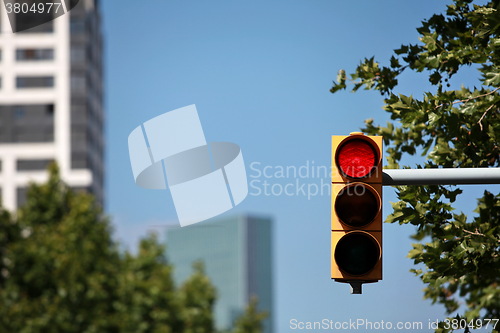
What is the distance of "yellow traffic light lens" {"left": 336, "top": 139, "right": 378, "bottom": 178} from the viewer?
254 inches

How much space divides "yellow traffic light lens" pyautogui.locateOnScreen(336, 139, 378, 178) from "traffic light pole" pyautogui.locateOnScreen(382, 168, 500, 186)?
0.29 m

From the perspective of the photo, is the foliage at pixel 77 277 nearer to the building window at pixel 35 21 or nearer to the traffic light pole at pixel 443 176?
the traffic light pole at pixel 443 176

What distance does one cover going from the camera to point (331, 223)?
6.47 m

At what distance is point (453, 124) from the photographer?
1002cm

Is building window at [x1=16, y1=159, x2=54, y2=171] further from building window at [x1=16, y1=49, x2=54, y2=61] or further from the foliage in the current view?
the foliage

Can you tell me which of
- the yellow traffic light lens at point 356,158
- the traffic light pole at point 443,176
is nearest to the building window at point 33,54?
the traffic light pole at point 443,176

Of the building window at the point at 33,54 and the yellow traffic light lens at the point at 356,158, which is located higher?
the building window at the point at 33,54

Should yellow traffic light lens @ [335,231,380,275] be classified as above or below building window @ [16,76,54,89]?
below

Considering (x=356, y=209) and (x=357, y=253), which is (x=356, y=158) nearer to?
(x=356, y=209)

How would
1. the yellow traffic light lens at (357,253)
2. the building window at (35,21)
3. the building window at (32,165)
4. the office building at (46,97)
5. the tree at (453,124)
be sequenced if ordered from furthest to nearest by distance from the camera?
the office building at (46,97) < the building window at (32,165) < the building window at (35,21) < the tree at (453,124) < the yellow traffic light lens at (357,253)

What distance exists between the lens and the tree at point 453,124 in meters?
9.73

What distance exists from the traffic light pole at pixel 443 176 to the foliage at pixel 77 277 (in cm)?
2965

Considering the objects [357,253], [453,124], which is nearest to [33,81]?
[453,124]

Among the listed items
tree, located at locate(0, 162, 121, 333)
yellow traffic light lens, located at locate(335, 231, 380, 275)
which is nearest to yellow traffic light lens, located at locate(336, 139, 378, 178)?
yellow traffic light lens, located at locate(335, 231, 380, 275)
